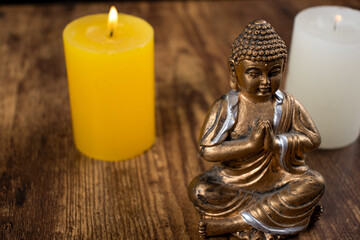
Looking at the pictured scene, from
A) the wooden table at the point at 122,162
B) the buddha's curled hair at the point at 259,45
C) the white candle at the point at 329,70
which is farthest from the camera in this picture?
the white candle at the point at 329,70

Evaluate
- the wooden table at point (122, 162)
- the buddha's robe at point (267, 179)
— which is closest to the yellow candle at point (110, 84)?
the wooden table at point (122, 162)

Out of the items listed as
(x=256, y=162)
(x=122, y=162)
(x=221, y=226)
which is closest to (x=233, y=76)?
(x=256, y=162)

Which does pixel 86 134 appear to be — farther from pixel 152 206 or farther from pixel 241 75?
pixel 241 75

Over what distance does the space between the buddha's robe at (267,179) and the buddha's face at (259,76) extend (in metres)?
0.04

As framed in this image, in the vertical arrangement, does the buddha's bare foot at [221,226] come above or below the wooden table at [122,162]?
above

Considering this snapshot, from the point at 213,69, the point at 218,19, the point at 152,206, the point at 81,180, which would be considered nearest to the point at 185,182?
the point at 152,206

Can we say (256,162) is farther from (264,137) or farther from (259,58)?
(259,58)

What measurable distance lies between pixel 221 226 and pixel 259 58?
0.32 meters

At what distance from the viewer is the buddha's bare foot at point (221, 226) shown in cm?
100

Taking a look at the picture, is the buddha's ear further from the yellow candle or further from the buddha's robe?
the yellow candle

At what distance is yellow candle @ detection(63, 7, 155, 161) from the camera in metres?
1.13

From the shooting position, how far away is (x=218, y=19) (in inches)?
72.5

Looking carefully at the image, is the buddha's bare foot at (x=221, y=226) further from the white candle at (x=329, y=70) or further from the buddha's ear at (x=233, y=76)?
the white candle at (x=329, y=70)

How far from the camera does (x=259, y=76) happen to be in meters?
0.94
